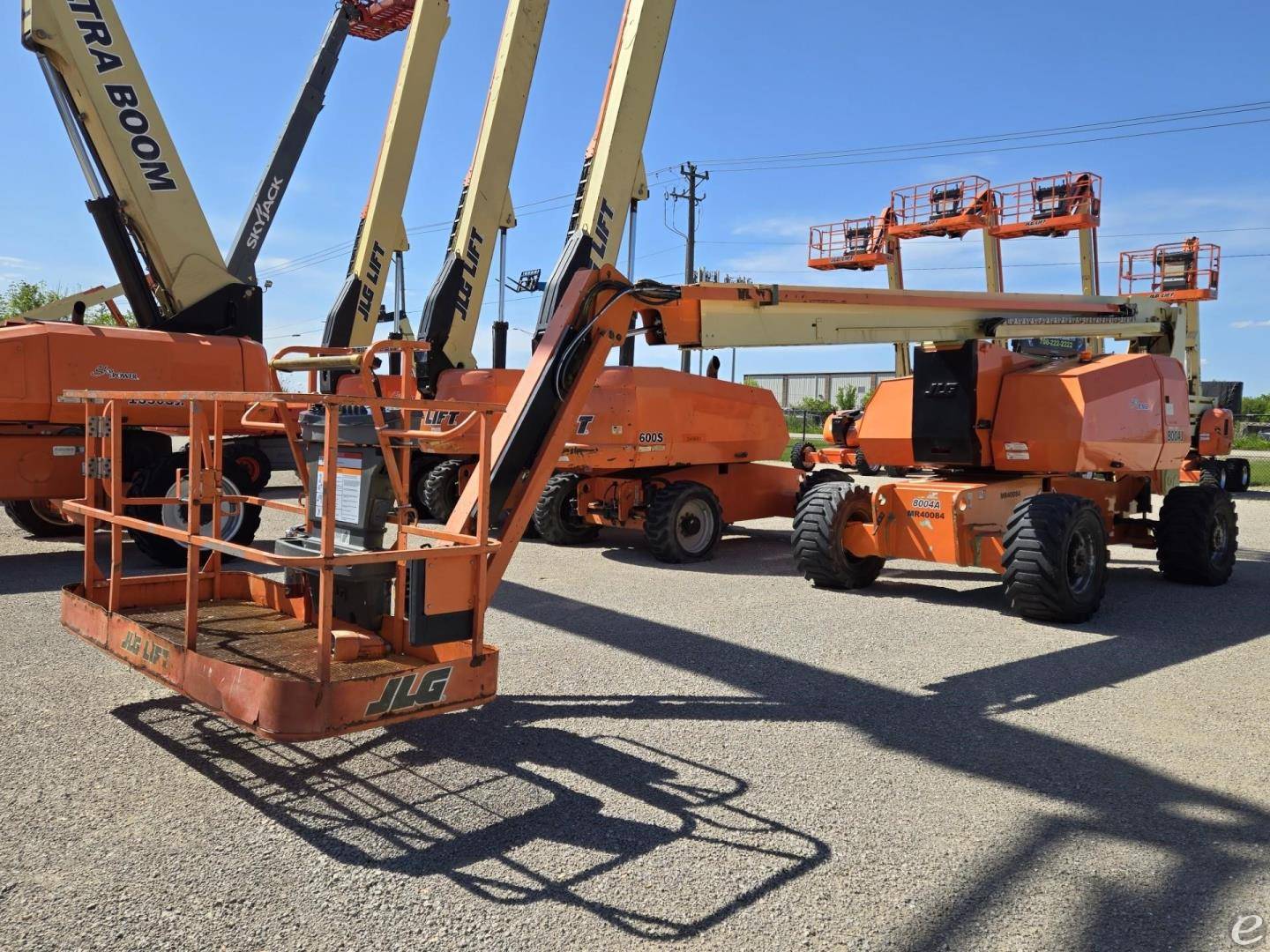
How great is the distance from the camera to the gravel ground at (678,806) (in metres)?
3.40

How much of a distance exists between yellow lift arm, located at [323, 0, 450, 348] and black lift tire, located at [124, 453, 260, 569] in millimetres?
7944

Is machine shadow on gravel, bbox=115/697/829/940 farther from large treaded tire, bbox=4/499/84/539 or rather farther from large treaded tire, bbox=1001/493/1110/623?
large treaded tire, bbox=4/499/84/539

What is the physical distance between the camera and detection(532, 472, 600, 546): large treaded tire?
12477 mm

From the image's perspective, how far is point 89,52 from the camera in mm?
11648

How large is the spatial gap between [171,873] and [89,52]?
1117cm

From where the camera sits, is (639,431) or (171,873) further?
(639,431)

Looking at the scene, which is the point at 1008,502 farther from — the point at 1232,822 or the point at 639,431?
the point at 1232,822

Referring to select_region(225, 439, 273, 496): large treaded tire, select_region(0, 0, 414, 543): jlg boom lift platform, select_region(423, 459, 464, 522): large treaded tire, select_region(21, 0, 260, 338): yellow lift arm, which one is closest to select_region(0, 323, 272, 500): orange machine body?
select_region(0, 0, 414, 543): jlg boom lift platform

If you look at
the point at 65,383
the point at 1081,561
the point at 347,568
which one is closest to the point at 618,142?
the point at 65,383

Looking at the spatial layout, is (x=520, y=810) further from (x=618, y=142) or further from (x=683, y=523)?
(x=618, y=142)

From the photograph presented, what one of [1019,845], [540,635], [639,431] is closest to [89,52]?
[639,431]

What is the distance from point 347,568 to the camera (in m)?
5.18

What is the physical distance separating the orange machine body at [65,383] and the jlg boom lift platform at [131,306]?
0.04 feet

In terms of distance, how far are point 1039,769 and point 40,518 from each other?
38.8 feet
